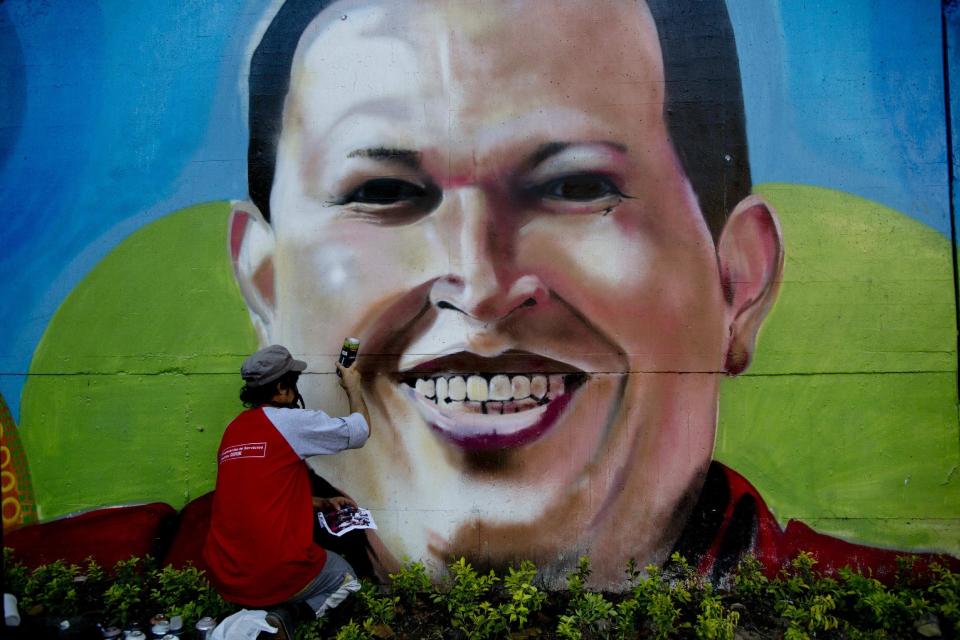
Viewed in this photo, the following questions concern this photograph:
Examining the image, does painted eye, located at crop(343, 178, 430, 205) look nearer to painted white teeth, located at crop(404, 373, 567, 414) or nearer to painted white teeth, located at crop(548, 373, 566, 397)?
A: painted white teeth, located at crop(404, 373, 567, 414)

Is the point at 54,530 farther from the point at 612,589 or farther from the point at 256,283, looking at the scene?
the point at 612,589

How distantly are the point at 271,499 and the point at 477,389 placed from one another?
143cm

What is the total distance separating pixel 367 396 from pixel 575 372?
132 centimetres

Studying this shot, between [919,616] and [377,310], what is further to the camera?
[377,310]

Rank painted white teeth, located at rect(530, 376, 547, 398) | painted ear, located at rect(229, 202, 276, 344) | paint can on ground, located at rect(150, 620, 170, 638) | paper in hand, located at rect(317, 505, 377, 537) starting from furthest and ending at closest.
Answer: painted ear, located at rect(229, 202, 276, 344)
painted white teeth, located at rect(530, 376, 547, 398)
paint can on ground, located at rect(150, 620, 170, 638)
paper in hand, located at rect(317, 505, 377, 537)

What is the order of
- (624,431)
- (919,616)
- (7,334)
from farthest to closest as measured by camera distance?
(7,334)
(624,431)
(919,616)

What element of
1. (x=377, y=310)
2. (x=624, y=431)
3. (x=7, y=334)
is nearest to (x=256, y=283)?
(x=377, y=310)

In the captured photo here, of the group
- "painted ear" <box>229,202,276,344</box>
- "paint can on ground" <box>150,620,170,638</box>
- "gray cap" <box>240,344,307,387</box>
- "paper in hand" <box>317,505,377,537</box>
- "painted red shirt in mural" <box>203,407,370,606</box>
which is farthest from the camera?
"painted ear" <box>229,202,276,344</box>

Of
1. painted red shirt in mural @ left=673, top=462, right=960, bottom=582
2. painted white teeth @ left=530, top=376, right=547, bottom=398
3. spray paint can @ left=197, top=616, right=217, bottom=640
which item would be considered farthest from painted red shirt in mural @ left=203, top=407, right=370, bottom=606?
painted red shirt in mural @ left=673, top=462, right=960, bottom=582

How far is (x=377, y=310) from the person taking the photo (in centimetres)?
434

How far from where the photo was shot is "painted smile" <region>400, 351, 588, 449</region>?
4262 millimetres

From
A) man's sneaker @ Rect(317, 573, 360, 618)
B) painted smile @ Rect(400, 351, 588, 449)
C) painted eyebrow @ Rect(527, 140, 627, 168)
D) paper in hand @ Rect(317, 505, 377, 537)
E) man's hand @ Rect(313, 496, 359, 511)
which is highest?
painted eyebrow @ Rect(527, 140, 627, 168)

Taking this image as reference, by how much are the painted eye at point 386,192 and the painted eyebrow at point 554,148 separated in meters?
0.71

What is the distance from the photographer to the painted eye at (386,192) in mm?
4348
